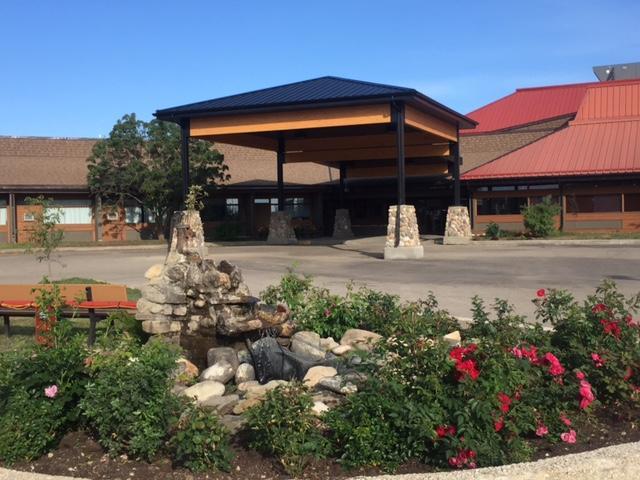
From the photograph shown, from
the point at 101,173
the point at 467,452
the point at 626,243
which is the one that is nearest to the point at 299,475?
the point at 467,452

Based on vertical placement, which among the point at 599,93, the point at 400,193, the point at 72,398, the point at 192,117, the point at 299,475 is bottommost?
the point at 299,475

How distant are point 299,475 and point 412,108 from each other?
2130 cm

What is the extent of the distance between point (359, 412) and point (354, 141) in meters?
28.7

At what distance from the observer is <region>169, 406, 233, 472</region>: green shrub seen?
13.6ft

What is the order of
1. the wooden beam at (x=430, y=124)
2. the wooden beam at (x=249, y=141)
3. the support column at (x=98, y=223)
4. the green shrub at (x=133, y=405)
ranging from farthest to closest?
the support column at (x=98, y=223) → the wooden beam at (x=249, y=141) → the wooden beam at (x=430, y=124) → the green shrub at (x=133, y=405)

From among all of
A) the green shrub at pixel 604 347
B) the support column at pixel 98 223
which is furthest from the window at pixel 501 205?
the green shrub at pixel 604 347

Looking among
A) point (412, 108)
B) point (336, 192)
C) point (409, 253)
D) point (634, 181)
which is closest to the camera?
point (409, 253)

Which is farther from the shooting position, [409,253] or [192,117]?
[192,117]

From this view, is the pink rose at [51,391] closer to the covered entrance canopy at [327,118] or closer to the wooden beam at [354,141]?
the covered entrance canopy at [327,118]

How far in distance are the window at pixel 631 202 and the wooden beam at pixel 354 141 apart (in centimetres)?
963

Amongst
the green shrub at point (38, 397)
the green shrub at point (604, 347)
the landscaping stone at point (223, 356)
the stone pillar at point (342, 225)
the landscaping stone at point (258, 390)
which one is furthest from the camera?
the stone pillar at point (342, 225)

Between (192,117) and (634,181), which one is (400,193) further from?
(634,181)

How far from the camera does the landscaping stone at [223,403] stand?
525 centimetres

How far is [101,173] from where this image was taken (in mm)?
36219
